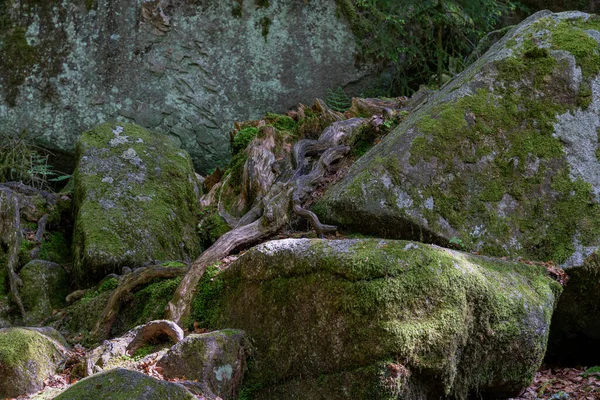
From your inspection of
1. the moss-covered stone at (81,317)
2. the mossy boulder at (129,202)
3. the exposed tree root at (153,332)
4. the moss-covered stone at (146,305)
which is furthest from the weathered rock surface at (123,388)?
the mossy boulder at (129,202)

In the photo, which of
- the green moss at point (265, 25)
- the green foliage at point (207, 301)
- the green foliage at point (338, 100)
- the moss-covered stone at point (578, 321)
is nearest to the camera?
the green foliage at point (207, 301)

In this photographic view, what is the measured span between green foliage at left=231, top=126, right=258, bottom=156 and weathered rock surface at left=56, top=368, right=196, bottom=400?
516cm

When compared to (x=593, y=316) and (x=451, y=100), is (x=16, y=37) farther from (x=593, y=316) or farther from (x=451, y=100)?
(x=593, y=316)

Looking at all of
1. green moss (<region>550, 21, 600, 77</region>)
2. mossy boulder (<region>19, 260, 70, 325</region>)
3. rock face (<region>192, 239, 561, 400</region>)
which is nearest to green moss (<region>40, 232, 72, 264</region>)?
mossy boulder (<region>19, 260, 70, 325</region>)

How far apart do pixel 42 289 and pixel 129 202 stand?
48.3 inches

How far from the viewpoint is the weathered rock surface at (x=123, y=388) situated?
373 cm

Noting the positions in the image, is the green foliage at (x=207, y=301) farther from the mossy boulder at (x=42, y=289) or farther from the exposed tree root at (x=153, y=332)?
the mossy boulder at (x=42, y=289)

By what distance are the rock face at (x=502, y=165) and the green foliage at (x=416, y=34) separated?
127 inches

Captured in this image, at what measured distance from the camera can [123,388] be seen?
3771 mm

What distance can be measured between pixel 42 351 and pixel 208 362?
1478 mm

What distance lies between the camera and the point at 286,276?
4.76 meters

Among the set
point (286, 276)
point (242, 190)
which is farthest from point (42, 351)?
point (242, 190)

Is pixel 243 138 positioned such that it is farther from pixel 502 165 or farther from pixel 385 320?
pixel 385 320

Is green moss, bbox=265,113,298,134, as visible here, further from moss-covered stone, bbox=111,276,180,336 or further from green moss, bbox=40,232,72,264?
moss-covered stone, bbox=111,276,180,336
